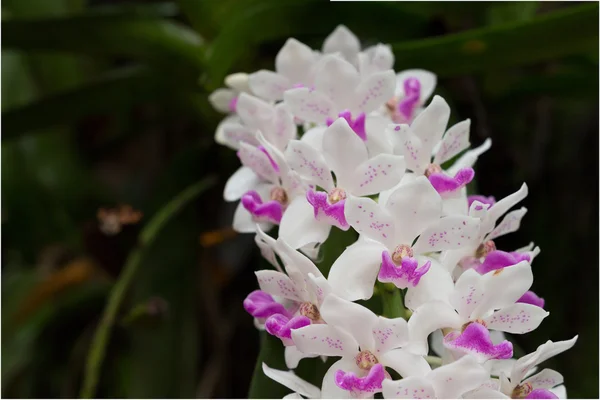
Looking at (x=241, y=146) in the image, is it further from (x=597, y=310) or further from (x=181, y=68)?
(x=597, y=310)

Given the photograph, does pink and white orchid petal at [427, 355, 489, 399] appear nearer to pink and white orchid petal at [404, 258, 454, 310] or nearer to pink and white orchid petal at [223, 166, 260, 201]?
pink and white orchid petal at [404, 258, 454, 310]

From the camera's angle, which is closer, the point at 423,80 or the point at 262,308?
the point at 262,308

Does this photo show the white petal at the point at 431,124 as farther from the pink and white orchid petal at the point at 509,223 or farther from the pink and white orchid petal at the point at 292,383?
→ the pink and white orchid petal at the point at 292,383

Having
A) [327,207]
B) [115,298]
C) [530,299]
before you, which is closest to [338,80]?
[327,207]

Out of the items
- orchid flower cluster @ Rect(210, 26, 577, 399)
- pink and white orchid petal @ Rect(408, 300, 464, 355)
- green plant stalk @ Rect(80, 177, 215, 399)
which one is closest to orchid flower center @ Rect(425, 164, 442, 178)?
orchid flower cluster @ Rect(210, 26, 577, 399)

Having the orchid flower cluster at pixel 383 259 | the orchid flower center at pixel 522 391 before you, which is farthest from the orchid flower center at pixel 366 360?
the orchid flower center at pixel 522 391

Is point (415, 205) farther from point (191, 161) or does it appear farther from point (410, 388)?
point (191, 161)
